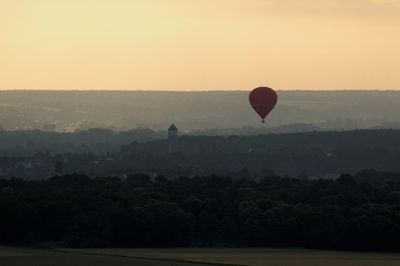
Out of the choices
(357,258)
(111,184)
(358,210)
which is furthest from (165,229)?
(111,184)

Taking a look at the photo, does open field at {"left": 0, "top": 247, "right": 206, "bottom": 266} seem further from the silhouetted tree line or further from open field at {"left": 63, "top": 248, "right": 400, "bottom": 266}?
the silhouetted tree line

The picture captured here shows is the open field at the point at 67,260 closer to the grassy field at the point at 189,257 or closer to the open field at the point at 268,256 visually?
the grassy field at the point at 189,257

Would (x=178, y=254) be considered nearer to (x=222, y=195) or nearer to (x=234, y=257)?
(x=234, y=257)

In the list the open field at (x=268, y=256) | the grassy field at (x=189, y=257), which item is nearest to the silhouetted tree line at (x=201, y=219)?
the open field at (x=268, y=256)

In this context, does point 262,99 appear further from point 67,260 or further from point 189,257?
point 67,260

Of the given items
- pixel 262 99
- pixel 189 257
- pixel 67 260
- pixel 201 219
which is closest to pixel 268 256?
pixel 189 257

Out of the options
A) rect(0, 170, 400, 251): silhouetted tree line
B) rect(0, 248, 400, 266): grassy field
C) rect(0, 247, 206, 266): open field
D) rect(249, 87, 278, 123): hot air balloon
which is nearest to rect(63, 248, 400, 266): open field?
rect(0, 248, 400, 266): grassy field
